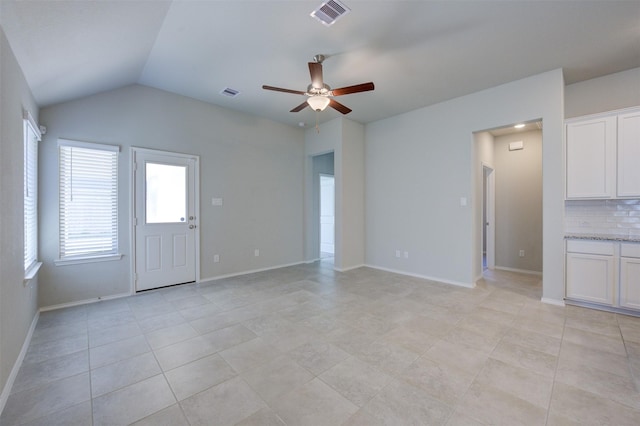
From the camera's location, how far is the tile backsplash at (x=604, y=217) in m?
3.53

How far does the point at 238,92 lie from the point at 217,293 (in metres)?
3.13

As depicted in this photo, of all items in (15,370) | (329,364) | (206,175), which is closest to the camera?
(15,370)

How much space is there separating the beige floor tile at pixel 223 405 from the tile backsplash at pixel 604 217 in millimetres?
4733

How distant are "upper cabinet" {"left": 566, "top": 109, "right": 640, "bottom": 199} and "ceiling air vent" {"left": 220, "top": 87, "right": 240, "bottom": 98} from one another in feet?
15.6

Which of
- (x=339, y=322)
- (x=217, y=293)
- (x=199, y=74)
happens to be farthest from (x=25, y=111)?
(x=339, y=322)

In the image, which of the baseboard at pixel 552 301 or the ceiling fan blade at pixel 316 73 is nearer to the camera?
the ceiling fan blade at pixel 316 73

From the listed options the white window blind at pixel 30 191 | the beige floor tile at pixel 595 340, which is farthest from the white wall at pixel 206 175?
the beige floor tile at pixel 595 340

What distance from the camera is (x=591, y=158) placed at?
347 centimetres

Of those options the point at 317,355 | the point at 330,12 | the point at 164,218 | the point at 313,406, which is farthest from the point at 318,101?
the point at 164,218

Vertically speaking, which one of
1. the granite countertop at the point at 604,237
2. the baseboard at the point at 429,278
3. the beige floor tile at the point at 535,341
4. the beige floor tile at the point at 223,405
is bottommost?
the beige floor tile at the point at 223,405

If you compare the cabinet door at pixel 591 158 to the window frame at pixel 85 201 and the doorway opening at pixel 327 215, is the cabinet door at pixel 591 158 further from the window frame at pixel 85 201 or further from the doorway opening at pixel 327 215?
the window frame at pixel 85 201

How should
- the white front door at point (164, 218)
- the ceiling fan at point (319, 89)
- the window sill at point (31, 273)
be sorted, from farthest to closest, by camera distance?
the white front door at point (164, 218), the ceiling fan at point (319, 89), the window sill at point (31, 273)

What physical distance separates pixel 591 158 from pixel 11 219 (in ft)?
20.2

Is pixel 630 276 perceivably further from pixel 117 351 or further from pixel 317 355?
pixel 117 351
